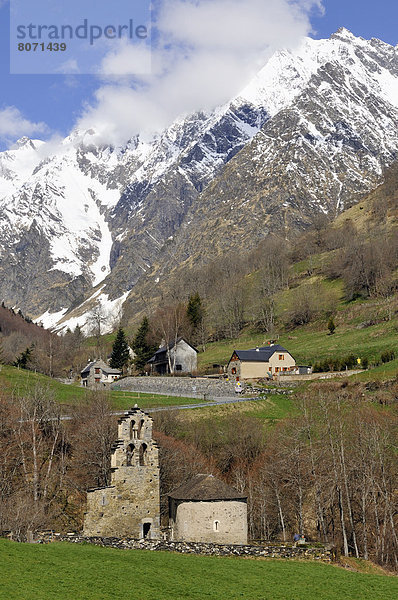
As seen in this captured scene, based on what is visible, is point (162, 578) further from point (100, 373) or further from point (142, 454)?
point (100, 373)

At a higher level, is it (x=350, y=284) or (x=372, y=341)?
→ (x=350, y=284)

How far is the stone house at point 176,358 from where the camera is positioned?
9412 cm

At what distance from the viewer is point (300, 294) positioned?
11250 centimetres

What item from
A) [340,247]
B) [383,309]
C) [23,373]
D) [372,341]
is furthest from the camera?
[340,247]

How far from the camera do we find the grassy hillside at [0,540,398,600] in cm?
1728

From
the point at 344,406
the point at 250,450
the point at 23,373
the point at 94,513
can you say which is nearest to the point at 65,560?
the point at 94,513

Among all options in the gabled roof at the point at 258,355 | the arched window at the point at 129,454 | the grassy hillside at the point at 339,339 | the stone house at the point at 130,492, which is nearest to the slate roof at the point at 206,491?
the stone house at the point at 130,492

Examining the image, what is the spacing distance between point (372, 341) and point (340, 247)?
202 feet

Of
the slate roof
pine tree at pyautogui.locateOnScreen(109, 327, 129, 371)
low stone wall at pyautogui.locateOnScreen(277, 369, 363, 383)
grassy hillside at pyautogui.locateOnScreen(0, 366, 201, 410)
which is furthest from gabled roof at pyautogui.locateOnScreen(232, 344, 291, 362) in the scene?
the slate roof

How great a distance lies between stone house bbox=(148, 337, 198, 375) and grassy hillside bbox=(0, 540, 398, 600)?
70.3m

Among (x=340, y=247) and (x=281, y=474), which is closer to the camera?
(x=281, y=474)

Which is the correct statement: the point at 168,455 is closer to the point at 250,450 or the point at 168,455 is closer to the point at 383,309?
the point at 250,450

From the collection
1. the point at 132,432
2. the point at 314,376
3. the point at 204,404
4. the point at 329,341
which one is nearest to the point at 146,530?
the point at 132,432

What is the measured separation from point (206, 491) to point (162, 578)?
33.8ft
